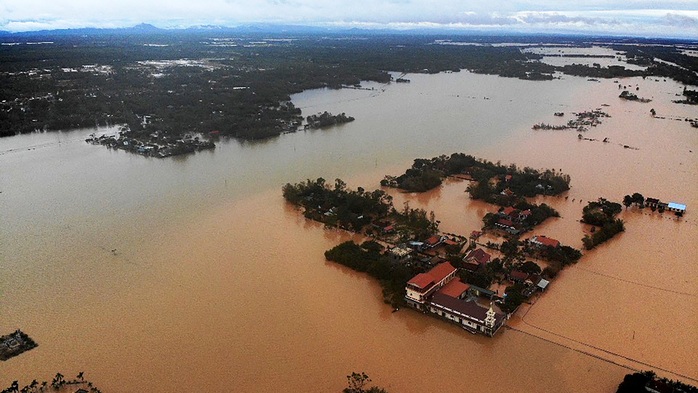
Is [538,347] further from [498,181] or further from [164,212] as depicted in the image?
[164,212]

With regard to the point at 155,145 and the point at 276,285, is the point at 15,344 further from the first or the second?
the point at 155,145

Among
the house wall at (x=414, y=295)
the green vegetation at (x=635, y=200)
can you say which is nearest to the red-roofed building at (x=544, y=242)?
the house wall at (x=414, y=295)

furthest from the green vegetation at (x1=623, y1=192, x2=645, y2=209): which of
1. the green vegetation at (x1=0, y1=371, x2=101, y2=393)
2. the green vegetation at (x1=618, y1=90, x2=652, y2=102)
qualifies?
the green vegetation at (x1=618, y1=90, x2=652, y2=102)

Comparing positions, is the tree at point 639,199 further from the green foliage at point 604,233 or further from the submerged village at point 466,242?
the green foliage at point 604,233

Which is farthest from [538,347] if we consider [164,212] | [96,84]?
[96,84]

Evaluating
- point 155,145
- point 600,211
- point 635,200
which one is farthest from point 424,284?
point 155,145

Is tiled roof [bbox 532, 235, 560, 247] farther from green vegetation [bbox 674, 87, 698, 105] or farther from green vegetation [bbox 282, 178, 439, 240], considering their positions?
green vegetation [bbox 674, 87, 698, 105]
